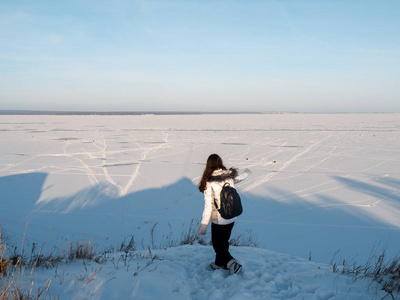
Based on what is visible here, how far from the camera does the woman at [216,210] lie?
Answer: 379 centimetres

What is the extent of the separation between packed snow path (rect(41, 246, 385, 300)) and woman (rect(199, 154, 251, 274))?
143 mm

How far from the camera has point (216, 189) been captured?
12.5 feet

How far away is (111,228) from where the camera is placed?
6.77m

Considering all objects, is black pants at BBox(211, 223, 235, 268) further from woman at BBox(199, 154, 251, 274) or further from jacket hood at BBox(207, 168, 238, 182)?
jacket hood at BBox(207, 168, 238, 182)

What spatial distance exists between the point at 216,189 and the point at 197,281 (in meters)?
1.08

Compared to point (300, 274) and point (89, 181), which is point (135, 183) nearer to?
point (89, 181)

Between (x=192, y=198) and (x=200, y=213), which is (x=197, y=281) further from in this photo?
(x=192, y=198)

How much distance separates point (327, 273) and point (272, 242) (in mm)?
2477

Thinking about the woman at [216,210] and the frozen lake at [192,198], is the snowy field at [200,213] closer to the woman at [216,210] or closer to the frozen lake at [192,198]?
the frozen lake at [192,198]

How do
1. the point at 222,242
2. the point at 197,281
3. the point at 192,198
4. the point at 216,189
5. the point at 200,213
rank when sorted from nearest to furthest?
the point at 197,281, the point at 216,189, the point at 222,242, the point at 200,213, the point at 192,198

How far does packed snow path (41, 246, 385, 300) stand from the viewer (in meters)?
3.20

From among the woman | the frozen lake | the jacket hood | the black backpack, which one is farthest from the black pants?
the frozen lake

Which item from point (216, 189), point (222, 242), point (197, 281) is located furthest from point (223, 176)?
point (197, 281)

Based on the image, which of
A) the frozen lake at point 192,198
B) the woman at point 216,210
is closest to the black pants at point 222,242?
the woman at point 216,210
